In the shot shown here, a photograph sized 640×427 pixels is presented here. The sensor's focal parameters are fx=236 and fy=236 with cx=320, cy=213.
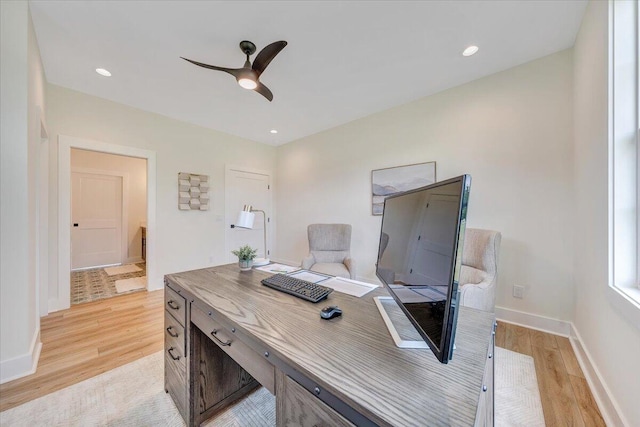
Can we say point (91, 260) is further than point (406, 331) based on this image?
Yes

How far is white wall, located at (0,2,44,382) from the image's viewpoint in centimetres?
158

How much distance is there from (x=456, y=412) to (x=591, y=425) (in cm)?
166

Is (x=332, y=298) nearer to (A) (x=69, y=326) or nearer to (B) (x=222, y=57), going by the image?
(B) (x=222, y=57)

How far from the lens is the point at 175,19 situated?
5.92ft

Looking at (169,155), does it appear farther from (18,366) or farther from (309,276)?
(309,276)

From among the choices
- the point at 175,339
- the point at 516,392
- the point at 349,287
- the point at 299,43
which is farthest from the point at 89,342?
the point at 516,392

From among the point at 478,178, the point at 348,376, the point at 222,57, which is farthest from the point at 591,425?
the point at 222,57

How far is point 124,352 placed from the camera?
1.96 metres

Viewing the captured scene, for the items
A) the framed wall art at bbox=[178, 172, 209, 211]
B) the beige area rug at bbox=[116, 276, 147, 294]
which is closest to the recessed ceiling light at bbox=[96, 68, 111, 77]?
the framed wall art at bbox=[178, 172, 209, 211]

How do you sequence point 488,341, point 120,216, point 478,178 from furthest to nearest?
1. point 120,216
2. point 478,178
3. point 488,341

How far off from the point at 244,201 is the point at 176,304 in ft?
11.0

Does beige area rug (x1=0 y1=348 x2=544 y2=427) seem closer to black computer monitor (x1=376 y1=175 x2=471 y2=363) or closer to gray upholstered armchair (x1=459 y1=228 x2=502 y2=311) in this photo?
gray upholstered armchair (x1=459 y1=228 x2=502 y2=311)

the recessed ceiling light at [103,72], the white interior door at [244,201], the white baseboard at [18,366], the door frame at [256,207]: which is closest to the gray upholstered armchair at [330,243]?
the door frame at [256,207]

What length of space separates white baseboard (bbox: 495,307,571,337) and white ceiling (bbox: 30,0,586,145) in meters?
2.48
